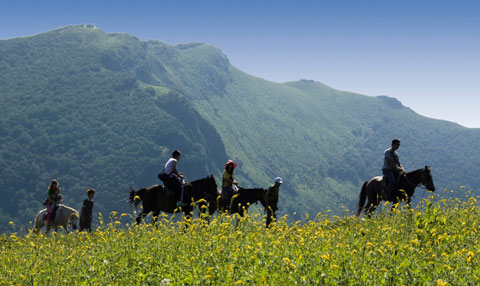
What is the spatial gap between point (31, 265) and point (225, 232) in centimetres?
319

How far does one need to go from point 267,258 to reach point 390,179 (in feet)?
33.7

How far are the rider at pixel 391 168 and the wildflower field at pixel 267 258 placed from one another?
6.01 m

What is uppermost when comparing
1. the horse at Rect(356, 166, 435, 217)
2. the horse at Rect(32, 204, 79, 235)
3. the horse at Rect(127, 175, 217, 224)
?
the horse at Rect(356, 166, 435, 217)

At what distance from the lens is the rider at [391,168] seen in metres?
14.9

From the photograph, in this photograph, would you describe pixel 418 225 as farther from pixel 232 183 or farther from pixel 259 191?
pixel 259 191

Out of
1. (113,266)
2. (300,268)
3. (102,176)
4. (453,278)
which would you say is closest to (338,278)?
(300,268)

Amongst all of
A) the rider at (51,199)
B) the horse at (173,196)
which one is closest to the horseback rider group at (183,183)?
the horse at (173,196)

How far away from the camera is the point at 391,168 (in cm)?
1497

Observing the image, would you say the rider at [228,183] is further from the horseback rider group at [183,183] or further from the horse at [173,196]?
the horse at [173,196]

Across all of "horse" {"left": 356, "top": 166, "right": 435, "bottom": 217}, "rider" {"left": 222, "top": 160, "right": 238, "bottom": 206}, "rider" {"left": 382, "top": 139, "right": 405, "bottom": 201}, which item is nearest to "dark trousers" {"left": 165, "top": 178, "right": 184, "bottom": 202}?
"rider" {"left": 222, "top": 160, "right": 238, "bottom": 206}

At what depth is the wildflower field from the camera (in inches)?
210

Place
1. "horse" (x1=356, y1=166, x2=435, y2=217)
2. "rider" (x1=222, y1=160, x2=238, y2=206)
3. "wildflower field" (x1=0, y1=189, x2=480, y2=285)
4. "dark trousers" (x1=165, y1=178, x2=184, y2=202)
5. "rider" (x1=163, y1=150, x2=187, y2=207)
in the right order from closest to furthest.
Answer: "wildflower field" (x1=0, y1=189, x2=480, y2=285) < "rider" (x1=222, y1=160, x2=238, y2=206) < "rider" (x1=163, y1=150, x2=187, y2=207) < "dark trousers" (x1=165, y1=178, x2=184, y2=202) < "horse" (x1=356, y1=166, x2=435, y2=217)

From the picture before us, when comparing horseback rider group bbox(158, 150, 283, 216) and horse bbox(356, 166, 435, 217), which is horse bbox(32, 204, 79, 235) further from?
horse bbox(356, 166, 435, 217)

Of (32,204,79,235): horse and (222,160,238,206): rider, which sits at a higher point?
(222,160,238,206): rider
